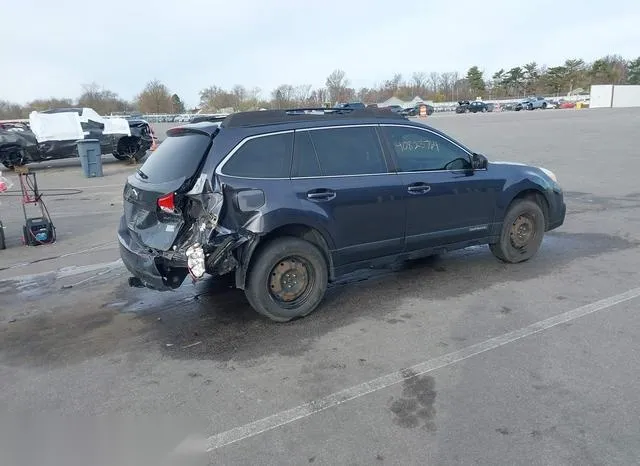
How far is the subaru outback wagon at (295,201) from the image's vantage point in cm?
447

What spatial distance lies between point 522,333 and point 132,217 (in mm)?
3854

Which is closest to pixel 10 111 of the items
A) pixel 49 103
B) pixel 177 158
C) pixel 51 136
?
pixel 49 103

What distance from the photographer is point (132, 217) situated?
16.8 feet

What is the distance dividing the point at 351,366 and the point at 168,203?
2.15 metres

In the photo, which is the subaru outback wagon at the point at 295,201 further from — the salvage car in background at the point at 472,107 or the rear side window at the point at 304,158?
the salvage car in background at the point at 472,107

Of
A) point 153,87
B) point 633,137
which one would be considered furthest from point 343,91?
point 633,137

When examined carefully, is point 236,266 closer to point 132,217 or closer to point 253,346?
point 253,346

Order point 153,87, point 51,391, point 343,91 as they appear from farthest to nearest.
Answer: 1. point 343,91
2. point 153,87
3. point 51,391

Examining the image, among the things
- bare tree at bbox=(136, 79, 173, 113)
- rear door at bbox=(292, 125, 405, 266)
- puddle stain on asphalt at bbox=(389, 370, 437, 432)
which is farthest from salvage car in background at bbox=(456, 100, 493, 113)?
puddle stain on asphalt at bbox=(389, 370, 437, 432)

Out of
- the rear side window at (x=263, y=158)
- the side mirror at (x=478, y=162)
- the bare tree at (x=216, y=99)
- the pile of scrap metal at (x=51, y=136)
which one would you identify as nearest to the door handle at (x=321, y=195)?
the rear side window at (x=263, y=158)

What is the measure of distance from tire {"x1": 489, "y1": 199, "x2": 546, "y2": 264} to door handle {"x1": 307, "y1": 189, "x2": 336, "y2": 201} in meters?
2.43

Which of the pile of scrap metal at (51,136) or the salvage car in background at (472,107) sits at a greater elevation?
the salvage car in background at (472,107)

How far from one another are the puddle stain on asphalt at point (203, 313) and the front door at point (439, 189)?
59 centimetres

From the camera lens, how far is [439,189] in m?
5.43
